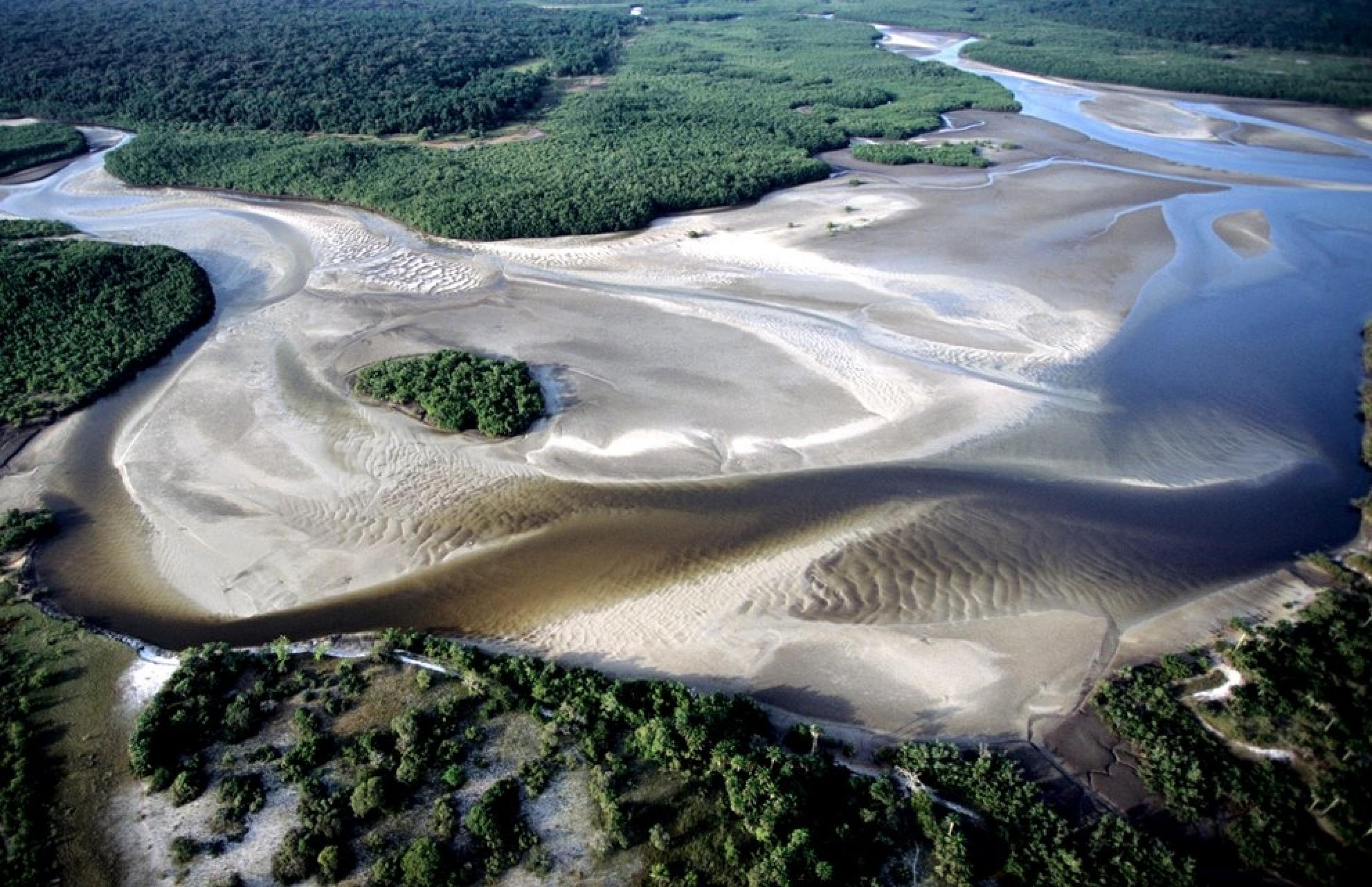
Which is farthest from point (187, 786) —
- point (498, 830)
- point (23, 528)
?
point (23, 528)

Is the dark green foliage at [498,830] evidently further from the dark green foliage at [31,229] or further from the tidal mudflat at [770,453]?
the dark green foliage at [31,229]

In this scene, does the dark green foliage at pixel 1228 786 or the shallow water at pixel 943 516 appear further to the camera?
the shallow water at pixel 943 516

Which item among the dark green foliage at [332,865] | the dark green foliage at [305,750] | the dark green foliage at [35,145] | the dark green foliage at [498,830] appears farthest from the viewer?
the dark green foliage at [35,145]

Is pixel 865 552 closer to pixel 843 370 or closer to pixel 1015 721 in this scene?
pixel 1015 721

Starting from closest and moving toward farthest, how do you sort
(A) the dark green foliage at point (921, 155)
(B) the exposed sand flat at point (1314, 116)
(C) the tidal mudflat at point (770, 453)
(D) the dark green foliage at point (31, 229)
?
(C) the tidal mudflat at point (770, 453) → (D) the dark green foliage at point (31, 229) → (A) the dark green foliage at point (921, 155) → (B) the exposed sand flat at point (1314, 116)

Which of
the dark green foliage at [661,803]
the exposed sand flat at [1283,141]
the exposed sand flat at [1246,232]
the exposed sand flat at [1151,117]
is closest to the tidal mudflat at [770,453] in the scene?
the exposed sand flat at [1246,232]

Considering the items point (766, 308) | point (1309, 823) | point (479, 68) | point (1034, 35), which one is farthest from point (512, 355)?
point (1034, 35)
